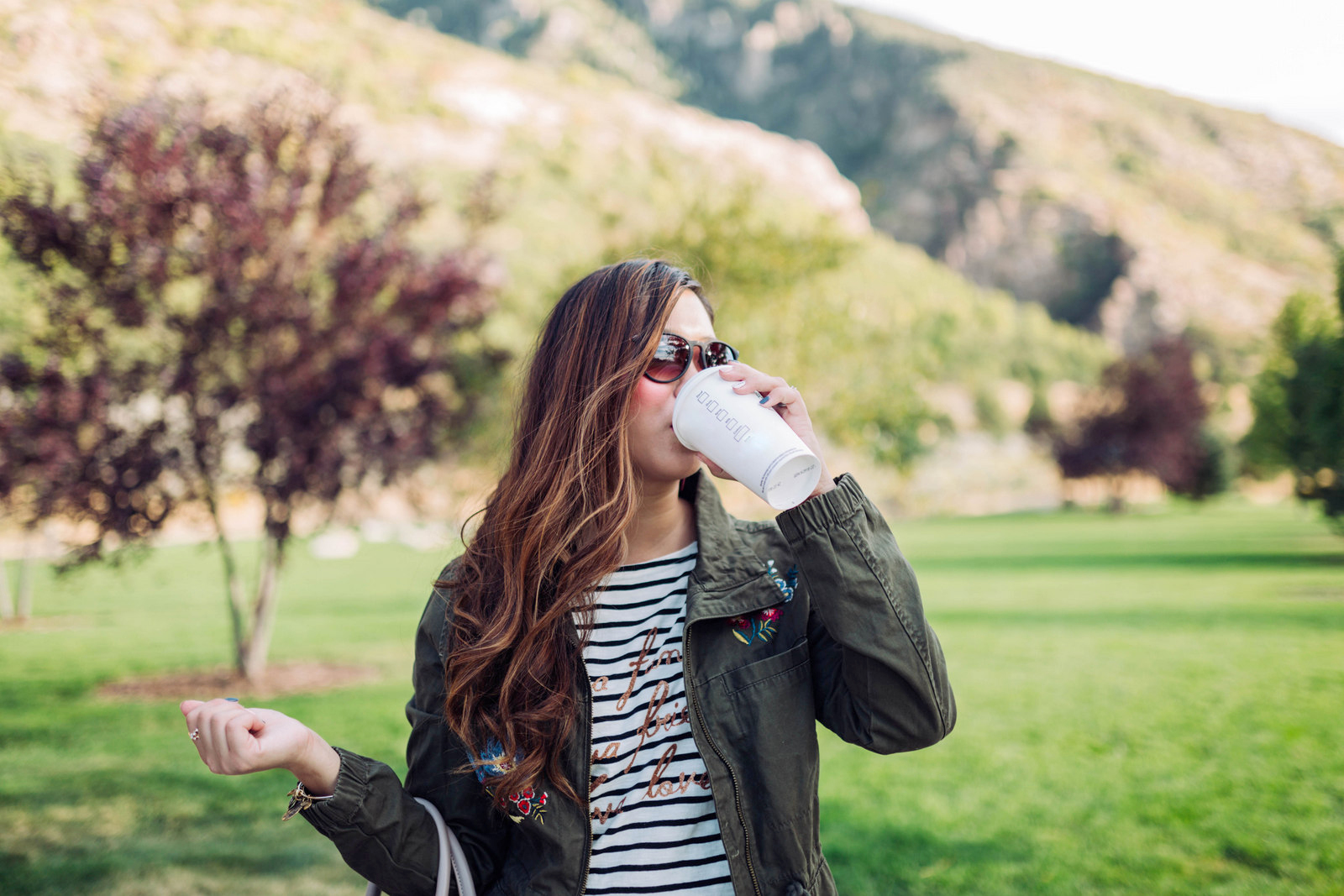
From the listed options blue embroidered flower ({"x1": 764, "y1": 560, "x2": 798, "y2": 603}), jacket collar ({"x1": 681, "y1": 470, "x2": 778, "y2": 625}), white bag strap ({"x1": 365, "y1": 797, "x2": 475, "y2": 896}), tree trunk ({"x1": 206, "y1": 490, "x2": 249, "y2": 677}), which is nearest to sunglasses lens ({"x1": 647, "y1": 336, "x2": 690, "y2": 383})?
jacket collar ({"x1": 681, "y1": 470, "x2": 778, "y2": 625})

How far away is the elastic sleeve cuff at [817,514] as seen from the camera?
156 cm

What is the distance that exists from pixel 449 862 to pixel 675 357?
105 cm

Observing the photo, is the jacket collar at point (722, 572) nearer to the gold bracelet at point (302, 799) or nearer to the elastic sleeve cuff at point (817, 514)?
the elastic sleeve cuff at point (817, 514)

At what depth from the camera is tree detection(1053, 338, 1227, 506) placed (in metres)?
34.7

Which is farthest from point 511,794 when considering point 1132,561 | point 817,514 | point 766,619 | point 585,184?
point 585,184

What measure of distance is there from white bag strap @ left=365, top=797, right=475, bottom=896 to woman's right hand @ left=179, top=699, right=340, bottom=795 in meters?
0.26

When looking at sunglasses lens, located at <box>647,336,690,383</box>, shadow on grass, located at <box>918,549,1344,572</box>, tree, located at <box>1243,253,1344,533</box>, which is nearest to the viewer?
sunglasses lens, located at <box>647,336,690,383</box>

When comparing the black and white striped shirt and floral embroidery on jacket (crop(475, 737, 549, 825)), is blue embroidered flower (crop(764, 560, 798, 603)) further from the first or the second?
floral embroidery on jacket (crop(475, 737, 549, 825))

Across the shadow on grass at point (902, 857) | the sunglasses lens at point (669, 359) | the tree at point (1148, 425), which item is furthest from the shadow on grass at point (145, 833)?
the tree at point (1148, 425)

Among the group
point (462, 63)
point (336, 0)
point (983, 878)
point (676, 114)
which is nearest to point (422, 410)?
point (983, 878)

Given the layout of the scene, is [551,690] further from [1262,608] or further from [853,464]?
[853,464]

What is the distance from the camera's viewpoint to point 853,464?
3011 cm

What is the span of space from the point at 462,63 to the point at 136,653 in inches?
3317

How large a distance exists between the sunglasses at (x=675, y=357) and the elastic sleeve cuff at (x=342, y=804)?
0.89 meters
